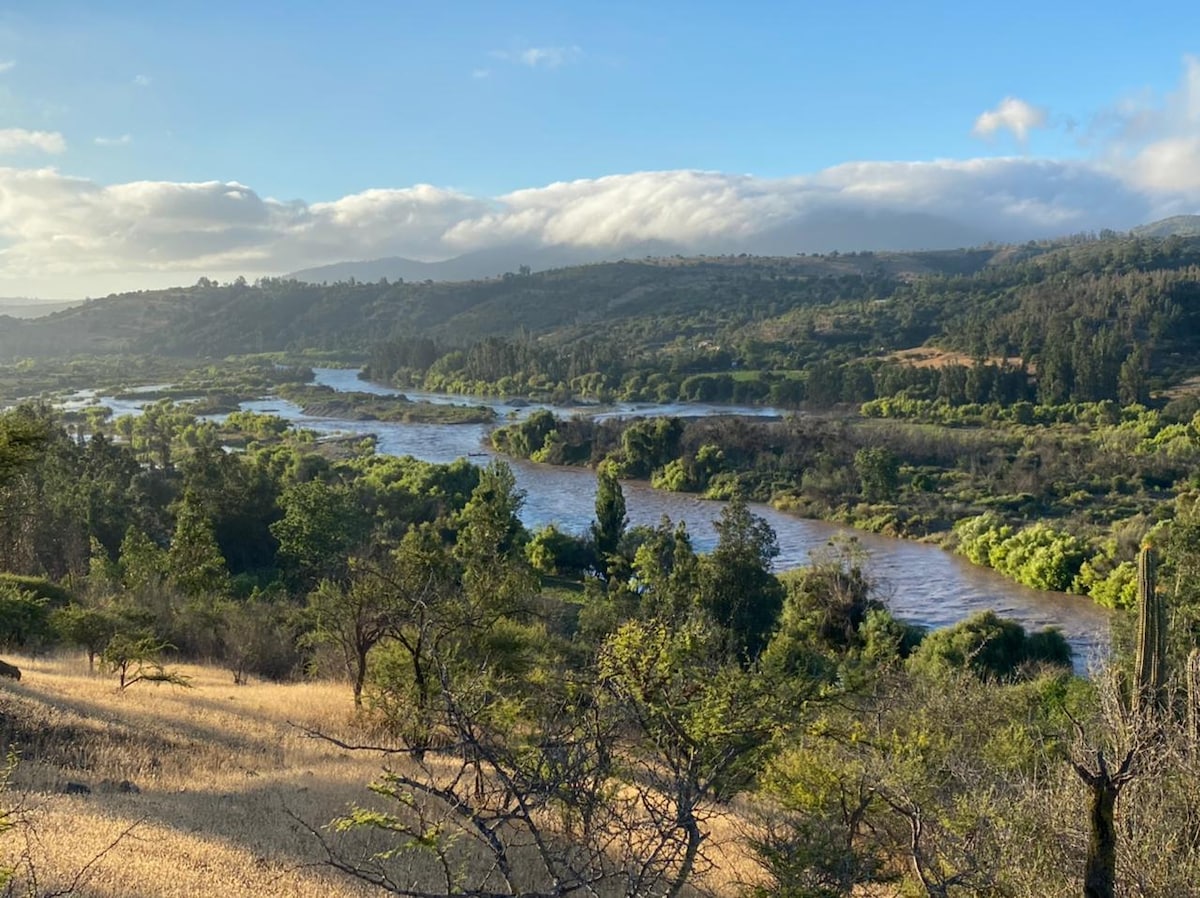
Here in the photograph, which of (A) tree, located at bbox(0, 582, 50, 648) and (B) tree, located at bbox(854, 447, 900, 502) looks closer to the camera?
(A) tree, located at bbox(0, 582, 50, 648)

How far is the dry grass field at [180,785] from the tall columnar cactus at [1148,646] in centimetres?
500

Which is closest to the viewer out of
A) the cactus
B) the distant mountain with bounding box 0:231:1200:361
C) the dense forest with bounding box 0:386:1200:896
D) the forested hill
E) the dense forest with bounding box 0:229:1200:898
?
the dense forest with bounding box 0:386:1200:896

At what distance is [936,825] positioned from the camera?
10008mm

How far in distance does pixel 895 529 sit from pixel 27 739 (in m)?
45.3

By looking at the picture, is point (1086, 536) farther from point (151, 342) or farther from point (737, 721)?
point (151, 342)

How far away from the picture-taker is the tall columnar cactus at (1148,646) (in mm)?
10688

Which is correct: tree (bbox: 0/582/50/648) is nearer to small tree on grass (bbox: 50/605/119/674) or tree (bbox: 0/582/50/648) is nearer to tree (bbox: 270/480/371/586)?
small tree on grass (bbox: 50/605/119/674)

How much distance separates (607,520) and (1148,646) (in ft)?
106

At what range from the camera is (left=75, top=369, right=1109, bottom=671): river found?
36906mm

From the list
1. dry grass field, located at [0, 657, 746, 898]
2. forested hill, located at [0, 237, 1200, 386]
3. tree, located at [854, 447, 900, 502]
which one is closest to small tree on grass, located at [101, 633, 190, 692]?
dry grass field, located at [0, 657, 746, 898]

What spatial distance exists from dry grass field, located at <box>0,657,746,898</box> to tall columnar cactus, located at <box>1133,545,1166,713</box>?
5001mm

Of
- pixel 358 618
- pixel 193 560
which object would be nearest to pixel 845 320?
pixel 193 560

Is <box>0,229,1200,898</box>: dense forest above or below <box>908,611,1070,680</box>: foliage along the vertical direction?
above

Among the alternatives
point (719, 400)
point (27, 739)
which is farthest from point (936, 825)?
point (719, 400)
